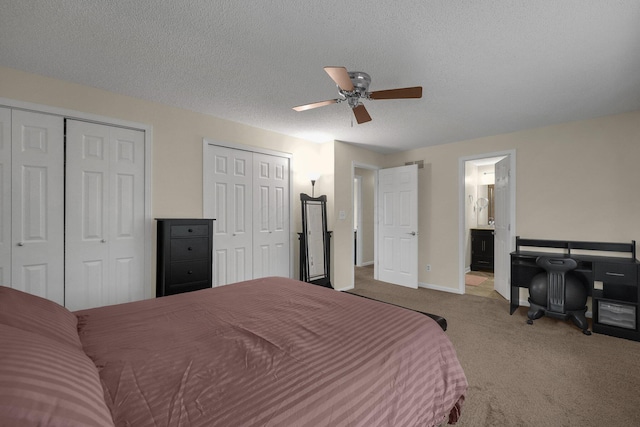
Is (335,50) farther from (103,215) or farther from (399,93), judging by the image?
(103,215)

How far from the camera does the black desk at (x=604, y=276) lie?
9.61 feet

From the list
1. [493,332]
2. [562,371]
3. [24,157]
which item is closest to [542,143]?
[493,332]

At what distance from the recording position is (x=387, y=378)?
44.2 inches

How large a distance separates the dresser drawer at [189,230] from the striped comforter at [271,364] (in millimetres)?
1258

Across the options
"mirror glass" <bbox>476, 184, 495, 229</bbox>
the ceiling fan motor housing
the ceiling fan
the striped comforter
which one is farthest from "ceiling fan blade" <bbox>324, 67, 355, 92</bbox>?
"mirror glass" <bbox>476, 184, 495, 229</bbox>

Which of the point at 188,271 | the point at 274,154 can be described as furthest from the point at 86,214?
the point at 274,154

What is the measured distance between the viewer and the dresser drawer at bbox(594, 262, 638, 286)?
292 centimetres

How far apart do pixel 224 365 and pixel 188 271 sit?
223 cm

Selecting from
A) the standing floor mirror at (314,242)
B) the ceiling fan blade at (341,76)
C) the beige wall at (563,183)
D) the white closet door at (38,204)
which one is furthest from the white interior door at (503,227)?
the white closet door at (38,204)

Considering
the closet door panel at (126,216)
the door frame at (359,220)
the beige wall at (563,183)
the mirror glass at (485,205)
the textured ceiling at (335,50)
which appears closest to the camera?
the textured ceiling at (335,50)

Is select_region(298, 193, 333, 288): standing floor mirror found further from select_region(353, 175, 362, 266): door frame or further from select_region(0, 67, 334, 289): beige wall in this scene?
select_region(353, 175, 362, 266): door frame

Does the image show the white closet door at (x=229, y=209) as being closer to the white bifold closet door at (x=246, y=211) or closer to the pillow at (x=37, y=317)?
the white bifold closet door at (x=246, y=211)

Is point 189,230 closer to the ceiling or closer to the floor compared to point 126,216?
closer to the floor

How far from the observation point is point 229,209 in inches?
148
